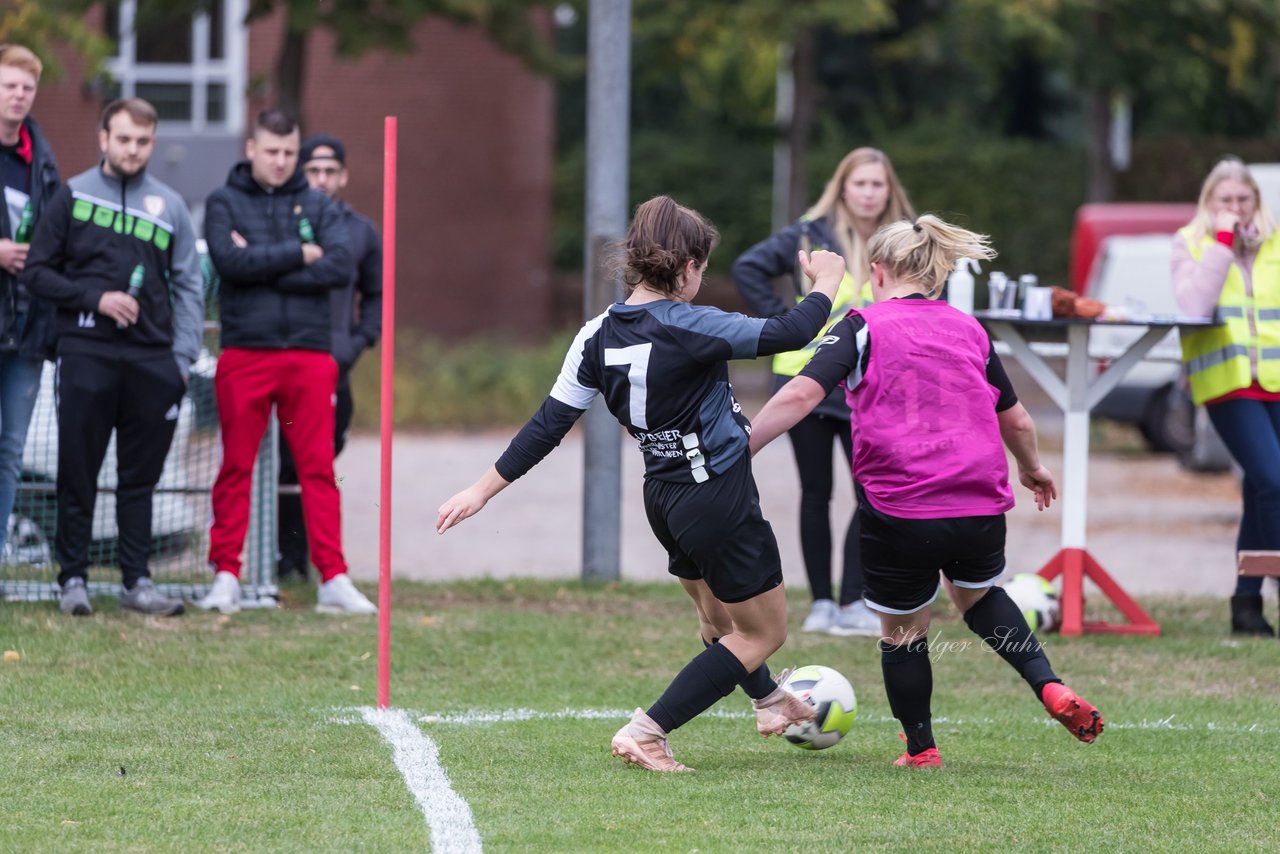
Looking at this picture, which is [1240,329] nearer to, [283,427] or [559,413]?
[559,413]

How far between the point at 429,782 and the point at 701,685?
87 cm

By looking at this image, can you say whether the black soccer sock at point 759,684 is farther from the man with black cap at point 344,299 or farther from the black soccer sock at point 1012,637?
the man with black cap at point 344,299

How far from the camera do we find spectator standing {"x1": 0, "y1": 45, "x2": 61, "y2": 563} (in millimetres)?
7691

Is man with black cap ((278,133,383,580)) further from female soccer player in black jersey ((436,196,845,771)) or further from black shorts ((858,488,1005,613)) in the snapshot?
black shorts ((858,488,1005,613))

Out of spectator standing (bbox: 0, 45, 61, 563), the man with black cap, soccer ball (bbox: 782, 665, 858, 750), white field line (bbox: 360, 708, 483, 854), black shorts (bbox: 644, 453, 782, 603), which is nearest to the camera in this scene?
white field line (bbox: 360, 708, 483, 854)

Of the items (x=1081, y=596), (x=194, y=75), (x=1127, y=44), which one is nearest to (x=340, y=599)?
(x=1081, y=596)

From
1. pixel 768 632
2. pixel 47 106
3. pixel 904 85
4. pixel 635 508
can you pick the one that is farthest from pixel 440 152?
pixel 768 632

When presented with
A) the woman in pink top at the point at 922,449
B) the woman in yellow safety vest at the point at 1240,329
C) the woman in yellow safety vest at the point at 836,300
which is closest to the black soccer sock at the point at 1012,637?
the woman in pink top at the point at 922,449

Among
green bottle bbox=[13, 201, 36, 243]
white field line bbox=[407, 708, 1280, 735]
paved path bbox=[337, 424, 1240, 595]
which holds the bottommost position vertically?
paved path bbox=[337, 424, 1240, 595]

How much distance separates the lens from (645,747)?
17.5ft

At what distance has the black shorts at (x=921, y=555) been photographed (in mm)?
5262

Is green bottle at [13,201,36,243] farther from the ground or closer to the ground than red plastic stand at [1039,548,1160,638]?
farther from the ground

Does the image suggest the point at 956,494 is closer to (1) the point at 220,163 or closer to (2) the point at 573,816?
(2) the point at 573,816

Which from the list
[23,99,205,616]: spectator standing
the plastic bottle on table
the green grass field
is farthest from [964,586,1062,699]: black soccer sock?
[23,99,205,616]: spectator standing
